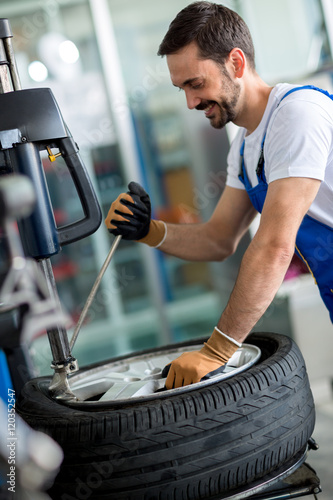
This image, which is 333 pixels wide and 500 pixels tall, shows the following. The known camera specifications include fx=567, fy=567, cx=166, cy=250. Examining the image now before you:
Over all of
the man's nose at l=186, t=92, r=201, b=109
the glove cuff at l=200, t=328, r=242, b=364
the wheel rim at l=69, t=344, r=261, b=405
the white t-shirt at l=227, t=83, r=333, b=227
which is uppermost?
the man's nose at l=186, t=92, r=201, b=109

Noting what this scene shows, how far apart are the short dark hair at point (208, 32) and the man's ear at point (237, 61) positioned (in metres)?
0.01

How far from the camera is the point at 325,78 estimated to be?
2.72 m

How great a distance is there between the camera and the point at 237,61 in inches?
52.8

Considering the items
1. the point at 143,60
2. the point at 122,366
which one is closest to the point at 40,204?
the point at 122,366

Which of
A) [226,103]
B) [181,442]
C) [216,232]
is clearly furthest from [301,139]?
[181,442]

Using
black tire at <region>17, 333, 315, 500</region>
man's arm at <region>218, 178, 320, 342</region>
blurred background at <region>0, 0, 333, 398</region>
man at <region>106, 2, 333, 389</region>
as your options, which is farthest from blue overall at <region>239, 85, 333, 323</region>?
blurred background at <region>0, 0, 333, 398</region>

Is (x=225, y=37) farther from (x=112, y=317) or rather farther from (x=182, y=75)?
(x=112, y=317)

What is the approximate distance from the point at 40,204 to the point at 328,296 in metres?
0.84

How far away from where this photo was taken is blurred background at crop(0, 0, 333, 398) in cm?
385

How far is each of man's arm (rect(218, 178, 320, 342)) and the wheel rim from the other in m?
0.08

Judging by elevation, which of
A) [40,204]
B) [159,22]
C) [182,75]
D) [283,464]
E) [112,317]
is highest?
[159,22]

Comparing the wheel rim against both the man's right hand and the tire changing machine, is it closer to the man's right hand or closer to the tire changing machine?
the tire changing machine

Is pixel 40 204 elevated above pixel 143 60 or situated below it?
below

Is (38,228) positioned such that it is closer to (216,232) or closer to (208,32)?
(208,32)
